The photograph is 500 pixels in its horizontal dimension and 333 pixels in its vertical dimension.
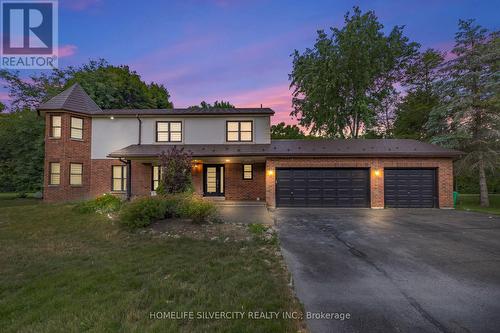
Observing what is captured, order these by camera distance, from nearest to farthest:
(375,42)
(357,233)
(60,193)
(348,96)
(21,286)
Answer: (21,286) < (357,233) < (60,193) < (375,42) < (348,96)

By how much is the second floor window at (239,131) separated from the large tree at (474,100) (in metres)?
14.2

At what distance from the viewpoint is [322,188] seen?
1328cm

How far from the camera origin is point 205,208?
7.56 m

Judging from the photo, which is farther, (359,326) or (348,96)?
(348,96)

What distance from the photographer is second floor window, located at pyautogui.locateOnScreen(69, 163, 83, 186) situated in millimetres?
14898

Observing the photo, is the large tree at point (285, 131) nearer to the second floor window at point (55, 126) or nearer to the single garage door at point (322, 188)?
the single garage door at point (322, 188)

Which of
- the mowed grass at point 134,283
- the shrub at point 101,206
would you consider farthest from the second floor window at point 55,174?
the mowed grass at point 134,283

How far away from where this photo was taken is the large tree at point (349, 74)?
2225cm

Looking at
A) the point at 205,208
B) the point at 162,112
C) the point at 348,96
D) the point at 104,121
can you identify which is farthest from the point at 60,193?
the point at 348,96

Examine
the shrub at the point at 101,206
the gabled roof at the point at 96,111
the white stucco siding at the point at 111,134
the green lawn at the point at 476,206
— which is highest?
the gabled roof at the point at 96,111

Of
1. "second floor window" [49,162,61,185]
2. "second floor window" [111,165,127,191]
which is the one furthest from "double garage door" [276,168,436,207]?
"second floor window" [49,162,61,185]

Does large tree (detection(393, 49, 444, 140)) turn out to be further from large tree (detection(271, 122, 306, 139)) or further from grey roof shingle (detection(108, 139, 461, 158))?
large tree (detection(271, 122, 306, 139))

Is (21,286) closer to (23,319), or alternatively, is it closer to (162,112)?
(23,319)

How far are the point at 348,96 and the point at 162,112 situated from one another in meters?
18.9
